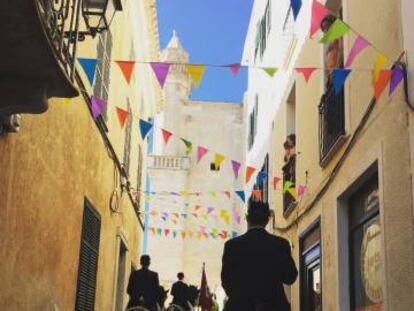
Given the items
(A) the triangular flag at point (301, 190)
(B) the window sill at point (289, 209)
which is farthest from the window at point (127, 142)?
(A) the triangular flag at point (301, 190)

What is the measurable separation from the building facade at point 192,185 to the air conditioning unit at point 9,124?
1000 inches

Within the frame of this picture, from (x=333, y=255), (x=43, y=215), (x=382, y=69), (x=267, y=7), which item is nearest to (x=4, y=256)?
(x=43, y=215)

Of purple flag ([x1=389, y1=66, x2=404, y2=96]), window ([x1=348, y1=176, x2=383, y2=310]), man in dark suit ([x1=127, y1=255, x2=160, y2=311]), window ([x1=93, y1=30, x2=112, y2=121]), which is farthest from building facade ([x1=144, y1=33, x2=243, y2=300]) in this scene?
purple flag ([x1=389, y1=66, x2=404, y2=96])

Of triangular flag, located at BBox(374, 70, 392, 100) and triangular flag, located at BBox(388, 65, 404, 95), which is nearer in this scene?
triangular flag, located at BBox(388, 65, 404, 95)

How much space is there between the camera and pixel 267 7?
18.1 meters

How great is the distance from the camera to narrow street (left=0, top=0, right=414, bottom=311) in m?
5.71

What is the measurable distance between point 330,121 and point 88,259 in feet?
13.5

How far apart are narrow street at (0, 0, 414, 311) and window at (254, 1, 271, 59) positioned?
2.03 ft

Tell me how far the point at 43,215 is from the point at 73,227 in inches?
65.2

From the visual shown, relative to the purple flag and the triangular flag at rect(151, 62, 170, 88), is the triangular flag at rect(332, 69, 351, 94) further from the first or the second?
the triangular flag at rect(151, 62, 170, 88)

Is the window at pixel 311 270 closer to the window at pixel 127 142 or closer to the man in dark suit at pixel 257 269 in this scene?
the man in dark suit at pixel 257 269

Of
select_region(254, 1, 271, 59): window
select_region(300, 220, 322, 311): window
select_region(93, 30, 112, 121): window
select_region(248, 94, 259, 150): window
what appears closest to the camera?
select_region(300, 220, 322, 311): window

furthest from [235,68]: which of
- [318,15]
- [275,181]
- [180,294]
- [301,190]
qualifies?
[180,294]

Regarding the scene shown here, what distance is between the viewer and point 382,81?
6.69m
